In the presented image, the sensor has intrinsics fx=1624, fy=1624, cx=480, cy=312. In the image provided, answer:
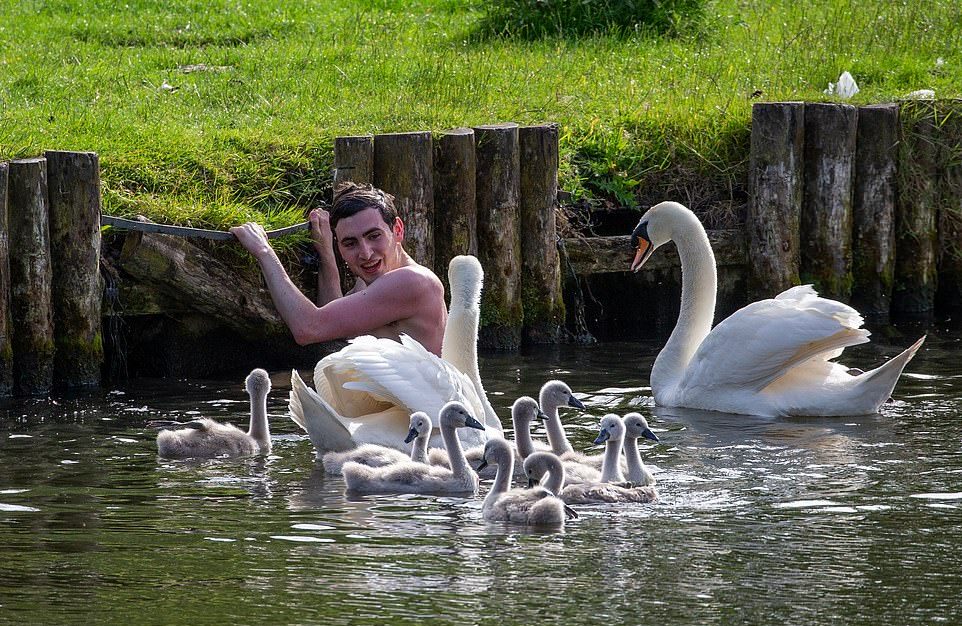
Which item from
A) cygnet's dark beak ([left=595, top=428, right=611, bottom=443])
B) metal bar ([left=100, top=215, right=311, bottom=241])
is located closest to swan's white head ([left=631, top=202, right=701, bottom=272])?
metal bar ([left=100, top=215, right=311, bottom=241])

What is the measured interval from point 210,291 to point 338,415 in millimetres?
2730

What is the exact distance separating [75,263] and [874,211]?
19.8ft

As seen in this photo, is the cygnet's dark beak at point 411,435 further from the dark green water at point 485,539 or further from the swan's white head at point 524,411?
the swan's white head at point 524,411

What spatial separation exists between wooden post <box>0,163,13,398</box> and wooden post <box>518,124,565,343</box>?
369 centimetres

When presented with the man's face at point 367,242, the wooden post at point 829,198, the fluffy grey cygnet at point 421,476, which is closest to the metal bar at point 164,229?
the man's face at point 367,242

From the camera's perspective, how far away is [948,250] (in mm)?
12992

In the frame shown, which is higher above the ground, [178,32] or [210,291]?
[178,32]

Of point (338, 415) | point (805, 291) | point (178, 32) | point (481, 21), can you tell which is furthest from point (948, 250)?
point (178, 32)

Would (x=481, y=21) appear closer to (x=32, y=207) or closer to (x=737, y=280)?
(x=737, y=280)

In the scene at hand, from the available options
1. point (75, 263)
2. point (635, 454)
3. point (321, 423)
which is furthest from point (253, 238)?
point (635, 454)

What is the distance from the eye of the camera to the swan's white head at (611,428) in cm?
738

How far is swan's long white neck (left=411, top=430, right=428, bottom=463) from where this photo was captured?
303 inches

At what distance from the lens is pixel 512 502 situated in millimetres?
6895

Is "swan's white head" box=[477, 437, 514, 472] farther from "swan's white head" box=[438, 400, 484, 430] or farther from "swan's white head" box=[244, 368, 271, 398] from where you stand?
"swan's white head" box=[244, 368, 271, 398]
